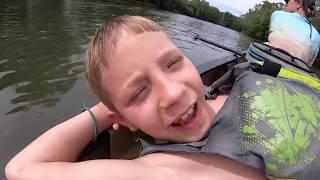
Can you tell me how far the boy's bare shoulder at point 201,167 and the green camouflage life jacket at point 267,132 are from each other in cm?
3

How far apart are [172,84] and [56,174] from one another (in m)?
0.47

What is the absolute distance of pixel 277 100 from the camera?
5.12 feet

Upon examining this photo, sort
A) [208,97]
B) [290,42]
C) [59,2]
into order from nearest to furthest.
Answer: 1. [208,97]
2. [290,42]
3. [59,2]

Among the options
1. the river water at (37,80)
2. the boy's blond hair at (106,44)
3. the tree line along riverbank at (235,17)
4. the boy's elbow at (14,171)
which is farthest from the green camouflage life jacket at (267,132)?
the tree line along riverbank at (235,17)

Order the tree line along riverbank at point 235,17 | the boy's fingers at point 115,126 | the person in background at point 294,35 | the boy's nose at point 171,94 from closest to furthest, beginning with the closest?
the boy's nose at point 171,94 < the boy's fingers at point 115,126 < the person in background at point 294,35 < the tree line along riverbank at point 235,17

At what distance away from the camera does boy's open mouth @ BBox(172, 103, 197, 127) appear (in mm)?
1406

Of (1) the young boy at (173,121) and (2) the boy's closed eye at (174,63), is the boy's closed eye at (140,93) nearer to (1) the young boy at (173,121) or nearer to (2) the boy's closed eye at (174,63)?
(1) the young boy at (173,121)

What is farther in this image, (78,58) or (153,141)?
(78,58)

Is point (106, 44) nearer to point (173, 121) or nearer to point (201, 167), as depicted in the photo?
point (173, 121)

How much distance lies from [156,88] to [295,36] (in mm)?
2087

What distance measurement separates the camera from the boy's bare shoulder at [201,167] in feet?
4.74

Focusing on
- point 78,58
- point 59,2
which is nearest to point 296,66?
point 78,58

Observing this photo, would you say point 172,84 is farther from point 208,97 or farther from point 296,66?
point 296,66

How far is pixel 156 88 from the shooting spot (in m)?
1.39
